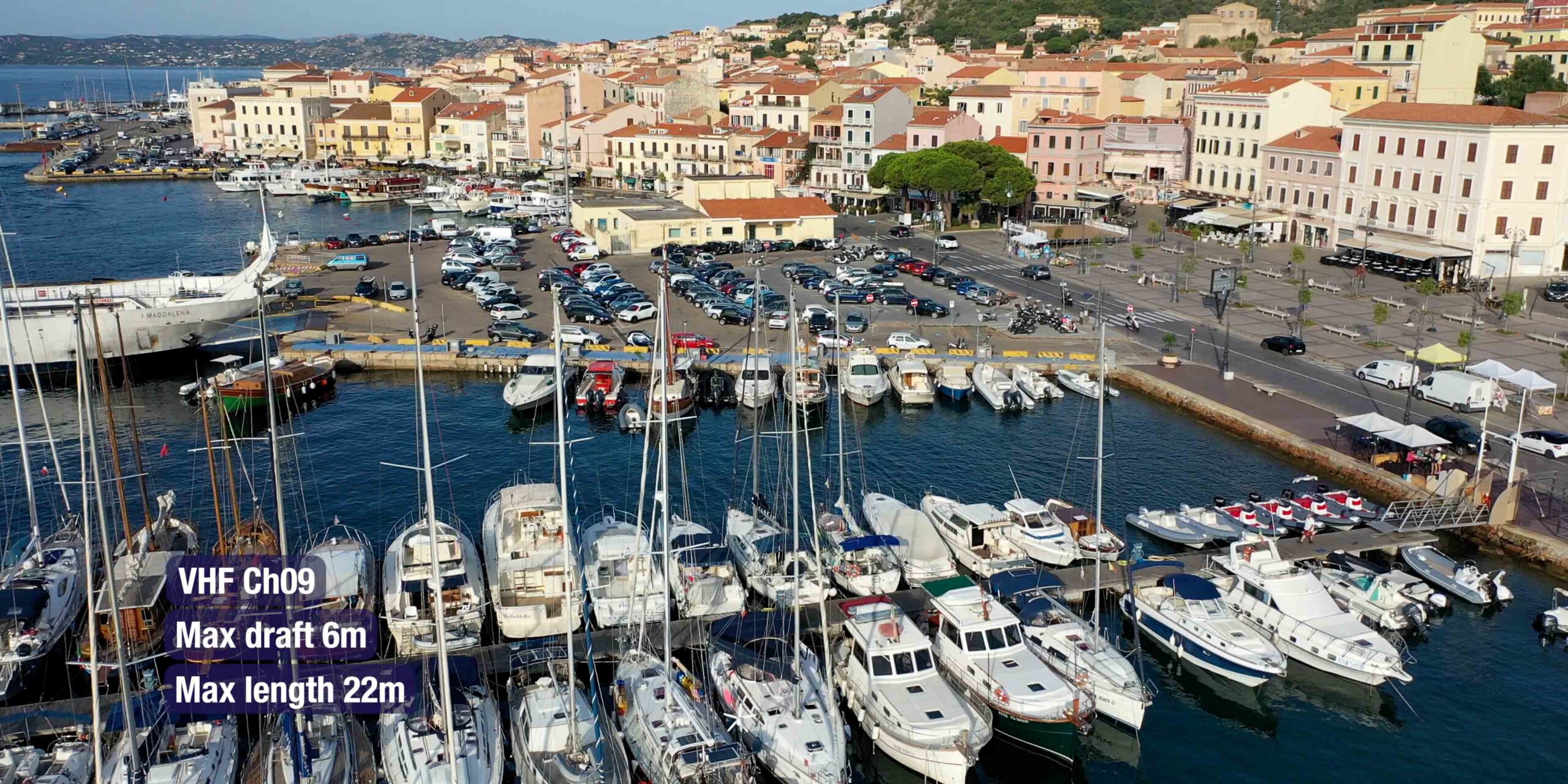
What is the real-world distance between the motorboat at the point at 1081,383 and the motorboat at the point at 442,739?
26.0m

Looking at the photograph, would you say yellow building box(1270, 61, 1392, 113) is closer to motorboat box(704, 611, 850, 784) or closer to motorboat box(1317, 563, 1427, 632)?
motorboat box(1317, 563, 1427, 632)

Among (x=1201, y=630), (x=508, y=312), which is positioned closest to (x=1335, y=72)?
(x=508, y=312)

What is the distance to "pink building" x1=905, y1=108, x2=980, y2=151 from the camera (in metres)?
78.6

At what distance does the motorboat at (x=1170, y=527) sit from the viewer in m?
28.4

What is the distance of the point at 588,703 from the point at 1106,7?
16887 centimetres

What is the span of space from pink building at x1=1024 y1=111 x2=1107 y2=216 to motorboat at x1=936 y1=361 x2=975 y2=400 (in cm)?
3846

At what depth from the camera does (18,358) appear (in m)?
41.5

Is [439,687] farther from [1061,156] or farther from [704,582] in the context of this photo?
[1061,156]

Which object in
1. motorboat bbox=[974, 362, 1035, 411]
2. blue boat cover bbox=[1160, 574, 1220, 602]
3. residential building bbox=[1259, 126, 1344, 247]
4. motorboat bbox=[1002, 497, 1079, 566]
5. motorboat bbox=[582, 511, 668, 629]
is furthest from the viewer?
residential building bbox=[1259, 126, 1344, 247]

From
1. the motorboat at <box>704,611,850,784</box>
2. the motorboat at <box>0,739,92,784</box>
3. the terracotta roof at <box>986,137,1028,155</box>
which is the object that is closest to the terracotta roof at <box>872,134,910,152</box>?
the terracotta roof at <box>986,137,1028,155</box>

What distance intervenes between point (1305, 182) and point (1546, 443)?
117 ft

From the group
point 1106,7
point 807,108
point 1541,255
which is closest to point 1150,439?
point 1541,255

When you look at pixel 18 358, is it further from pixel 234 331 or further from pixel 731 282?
pixel 731 282

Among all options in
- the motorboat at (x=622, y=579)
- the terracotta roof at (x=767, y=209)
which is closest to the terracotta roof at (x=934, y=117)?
the terracotta roof at (x=767, y=209)
